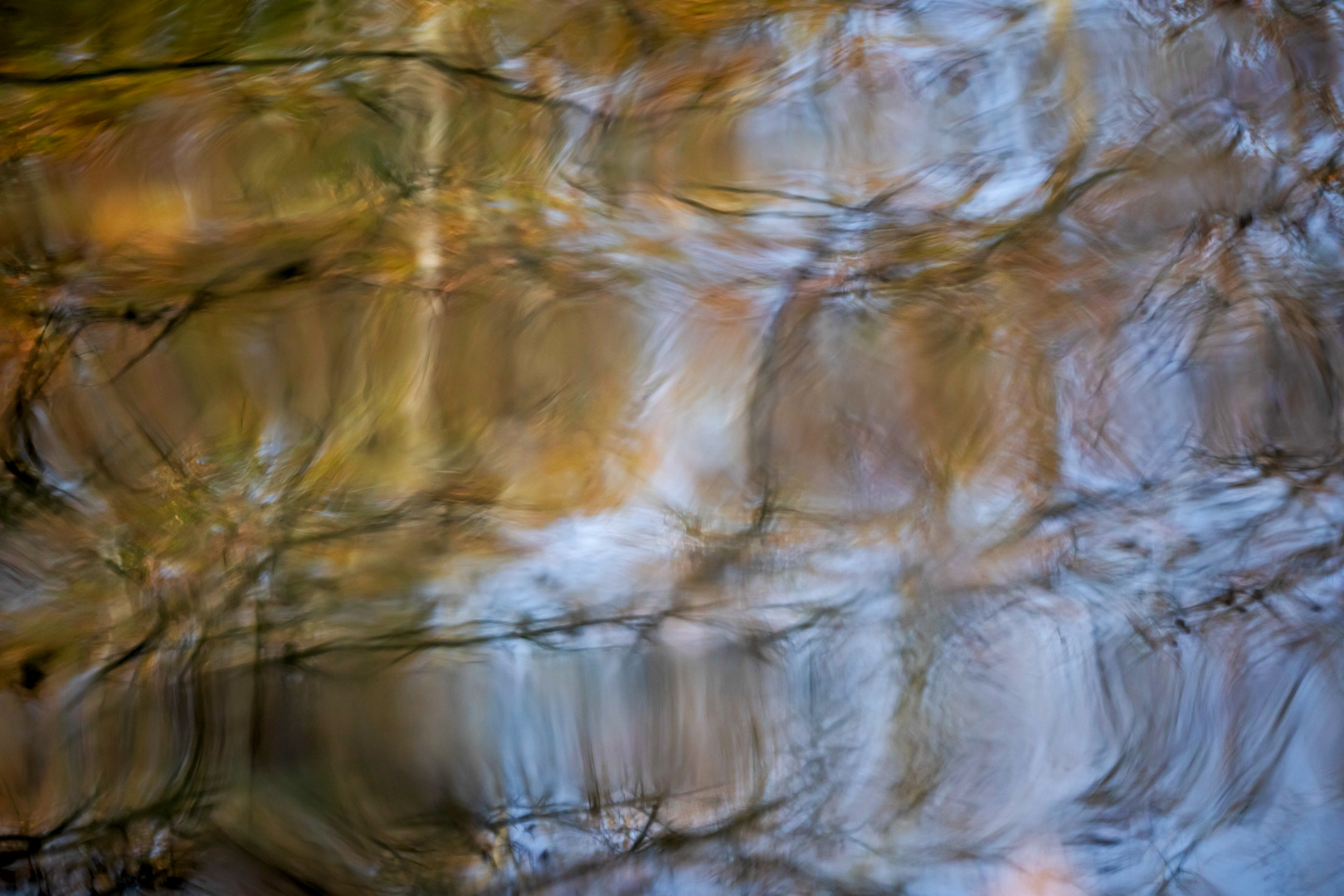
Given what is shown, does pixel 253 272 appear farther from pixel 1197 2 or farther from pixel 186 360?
pixel 1197 2

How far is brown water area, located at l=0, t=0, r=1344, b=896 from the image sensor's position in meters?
1.25

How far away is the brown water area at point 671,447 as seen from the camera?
1253mm

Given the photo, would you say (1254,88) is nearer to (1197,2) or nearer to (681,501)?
(1197,2)

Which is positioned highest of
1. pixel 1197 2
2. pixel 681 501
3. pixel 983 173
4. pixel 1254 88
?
pixel 1197 2

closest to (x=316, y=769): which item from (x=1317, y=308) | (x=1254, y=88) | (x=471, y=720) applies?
(x=471, y=720)

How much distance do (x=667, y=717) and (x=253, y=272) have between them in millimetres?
918

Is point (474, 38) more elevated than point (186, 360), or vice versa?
point (474, 38)

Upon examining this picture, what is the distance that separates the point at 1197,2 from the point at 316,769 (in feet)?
5.70

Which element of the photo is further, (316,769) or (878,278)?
(878,278)

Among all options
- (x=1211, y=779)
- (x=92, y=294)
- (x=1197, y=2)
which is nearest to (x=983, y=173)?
(x=1197, y=2)

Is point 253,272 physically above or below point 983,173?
below

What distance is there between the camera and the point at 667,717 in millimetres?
1278

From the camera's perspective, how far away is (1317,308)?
1.34 meters

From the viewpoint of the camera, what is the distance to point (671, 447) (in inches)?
52.7
